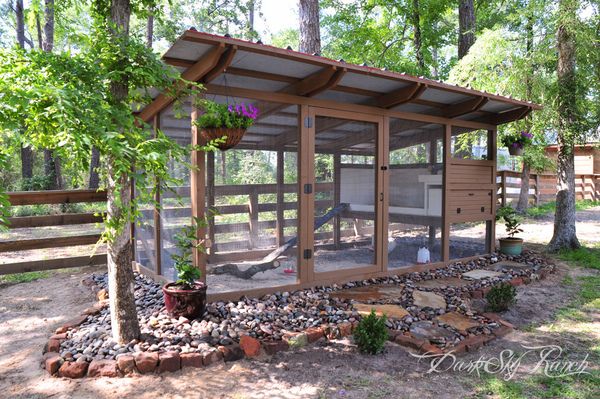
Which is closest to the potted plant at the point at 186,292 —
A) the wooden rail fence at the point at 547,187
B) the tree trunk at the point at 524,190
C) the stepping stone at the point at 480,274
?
the stepping stone at the point at 480,274

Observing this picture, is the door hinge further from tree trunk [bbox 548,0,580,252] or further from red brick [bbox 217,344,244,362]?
tree trunk [bbox 548,0,580,252]

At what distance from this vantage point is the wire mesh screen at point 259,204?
13.9ft

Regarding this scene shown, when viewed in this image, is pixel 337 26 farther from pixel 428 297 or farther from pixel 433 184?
pixel 428 297

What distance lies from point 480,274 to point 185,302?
386 cm

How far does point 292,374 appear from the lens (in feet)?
8.89

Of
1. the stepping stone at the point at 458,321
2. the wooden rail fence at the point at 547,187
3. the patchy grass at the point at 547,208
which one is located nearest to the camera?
the stepping stone at the point at 458,321

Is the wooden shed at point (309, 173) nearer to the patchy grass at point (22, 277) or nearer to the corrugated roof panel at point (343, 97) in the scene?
the corrugated roof panel at point (343, 97)

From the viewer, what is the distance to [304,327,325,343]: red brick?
322cm

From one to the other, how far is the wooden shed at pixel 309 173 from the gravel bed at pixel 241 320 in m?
0.26

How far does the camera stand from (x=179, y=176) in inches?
165

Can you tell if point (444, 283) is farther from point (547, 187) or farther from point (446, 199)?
point (547, 187)

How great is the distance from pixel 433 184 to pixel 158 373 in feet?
14.0

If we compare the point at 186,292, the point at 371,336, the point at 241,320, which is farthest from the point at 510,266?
the point at 186,292

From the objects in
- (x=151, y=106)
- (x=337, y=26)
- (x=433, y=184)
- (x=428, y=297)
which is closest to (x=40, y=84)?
(x=151, y=106)
